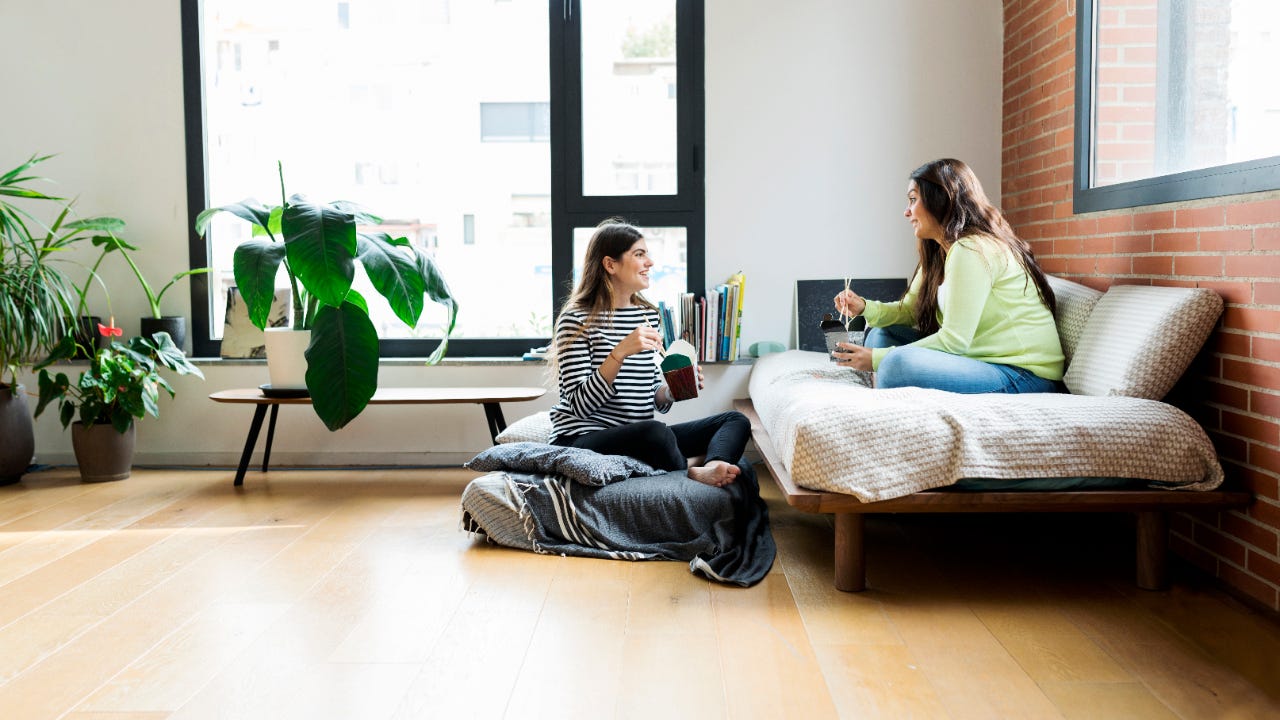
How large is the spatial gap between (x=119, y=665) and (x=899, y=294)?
10.5 feet

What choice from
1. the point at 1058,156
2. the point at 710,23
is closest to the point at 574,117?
the point at 710,23

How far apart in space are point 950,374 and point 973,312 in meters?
0.20

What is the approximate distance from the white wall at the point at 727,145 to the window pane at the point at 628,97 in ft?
0.66

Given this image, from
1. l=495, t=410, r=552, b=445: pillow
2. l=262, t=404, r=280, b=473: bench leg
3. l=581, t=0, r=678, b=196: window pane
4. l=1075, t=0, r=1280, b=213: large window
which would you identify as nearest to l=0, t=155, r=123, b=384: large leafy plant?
l=262, t=404, r=280, b=473: bench leg

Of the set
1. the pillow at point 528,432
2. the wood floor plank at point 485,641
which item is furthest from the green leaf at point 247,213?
the wood floor plank at point 485,641

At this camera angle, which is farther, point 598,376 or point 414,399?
point 414,399

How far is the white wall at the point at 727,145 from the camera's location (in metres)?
4.31

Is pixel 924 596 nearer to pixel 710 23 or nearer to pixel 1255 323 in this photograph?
pixel 1255 323

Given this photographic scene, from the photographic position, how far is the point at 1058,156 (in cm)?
362

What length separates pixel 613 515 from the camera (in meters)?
2.95

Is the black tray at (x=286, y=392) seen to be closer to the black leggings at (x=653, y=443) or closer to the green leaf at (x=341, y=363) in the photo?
the green leaf at (x=341, y=363)

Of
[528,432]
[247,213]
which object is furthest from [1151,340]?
[247,213]

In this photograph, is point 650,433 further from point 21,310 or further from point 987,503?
point 21,310

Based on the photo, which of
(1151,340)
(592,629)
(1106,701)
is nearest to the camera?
(1106,701)
